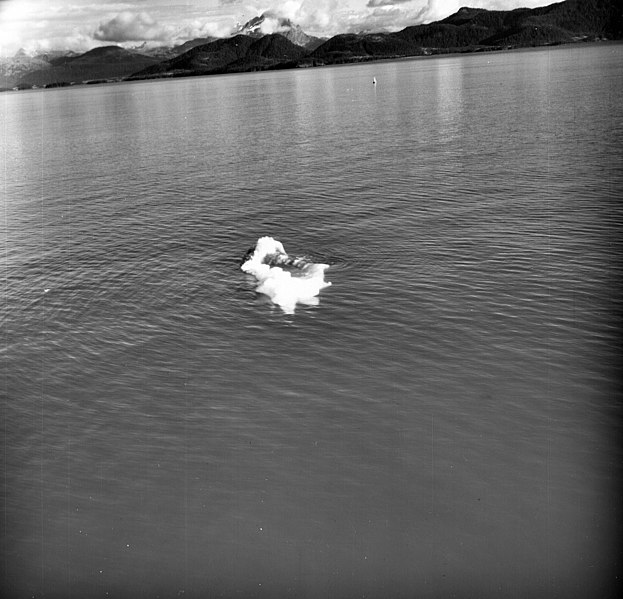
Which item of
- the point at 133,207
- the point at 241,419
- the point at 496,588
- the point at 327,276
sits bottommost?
the point at 496,588

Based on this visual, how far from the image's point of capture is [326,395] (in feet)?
115

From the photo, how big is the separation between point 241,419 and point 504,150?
66313 mm

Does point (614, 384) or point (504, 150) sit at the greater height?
point (504, 150)

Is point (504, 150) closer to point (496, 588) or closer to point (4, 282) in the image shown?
point (4, 282)

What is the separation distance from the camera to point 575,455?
96.4 ft

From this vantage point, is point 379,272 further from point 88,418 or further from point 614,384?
Result: point 88,418

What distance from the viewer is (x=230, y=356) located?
130 ft

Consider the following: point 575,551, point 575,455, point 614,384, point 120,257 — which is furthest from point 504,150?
point 575,551

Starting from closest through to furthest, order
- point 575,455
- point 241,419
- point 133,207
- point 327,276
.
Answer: point 575,455
point 241,419
point 327,276
point 133,207

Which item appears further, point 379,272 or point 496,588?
point 379,272

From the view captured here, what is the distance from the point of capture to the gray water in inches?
996

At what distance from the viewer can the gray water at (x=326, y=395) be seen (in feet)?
83.0

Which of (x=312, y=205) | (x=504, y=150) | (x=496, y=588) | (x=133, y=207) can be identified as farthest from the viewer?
(x=504, y=150)

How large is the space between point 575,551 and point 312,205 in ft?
162
